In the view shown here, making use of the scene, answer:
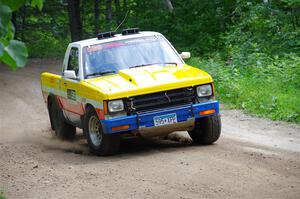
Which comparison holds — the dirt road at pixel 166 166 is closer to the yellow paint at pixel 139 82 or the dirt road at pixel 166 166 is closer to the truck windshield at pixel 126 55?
the yellow paint at pixel 139 82

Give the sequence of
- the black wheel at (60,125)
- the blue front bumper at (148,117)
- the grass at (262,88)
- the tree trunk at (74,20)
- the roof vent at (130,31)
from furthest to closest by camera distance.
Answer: the tree trunk at (74,20), the grass at (262,88), the black wheel at (60,125), the roof vent at (130,31), the blue front bumper at (148,117)

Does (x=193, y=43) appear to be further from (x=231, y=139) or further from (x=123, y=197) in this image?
(x=123, y=197)

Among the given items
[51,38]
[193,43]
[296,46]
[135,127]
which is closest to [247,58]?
[296,46]

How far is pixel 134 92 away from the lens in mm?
9078

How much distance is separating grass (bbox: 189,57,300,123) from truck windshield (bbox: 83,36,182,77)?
9.83ft

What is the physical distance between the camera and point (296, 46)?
18359mm

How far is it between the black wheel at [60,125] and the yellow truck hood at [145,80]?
212 cm

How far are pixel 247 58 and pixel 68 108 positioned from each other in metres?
8.50

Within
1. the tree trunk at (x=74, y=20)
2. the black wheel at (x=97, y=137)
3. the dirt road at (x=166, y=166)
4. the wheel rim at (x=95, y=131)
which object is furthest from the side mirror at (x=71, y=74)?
the tree trunk at (x=74, y=20)

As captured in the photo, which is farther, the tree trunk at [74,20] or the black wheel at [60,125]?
the tree trunk at [74,20]

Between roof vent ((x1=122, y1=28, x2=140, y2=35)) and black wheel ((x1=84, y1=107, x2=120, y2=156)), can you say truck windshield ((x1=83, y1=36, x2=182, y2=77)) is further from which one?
black wheel ((x1=84, y1=107, x2=120, y2=156))

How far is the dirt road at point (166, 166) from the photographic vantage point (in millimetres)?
6938

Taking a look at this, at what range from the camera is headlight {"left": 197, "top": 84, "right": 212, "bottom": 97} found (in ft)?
30.8

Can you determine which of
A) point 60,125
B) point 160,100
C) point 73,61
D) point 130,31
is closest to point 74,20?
point 60,125
